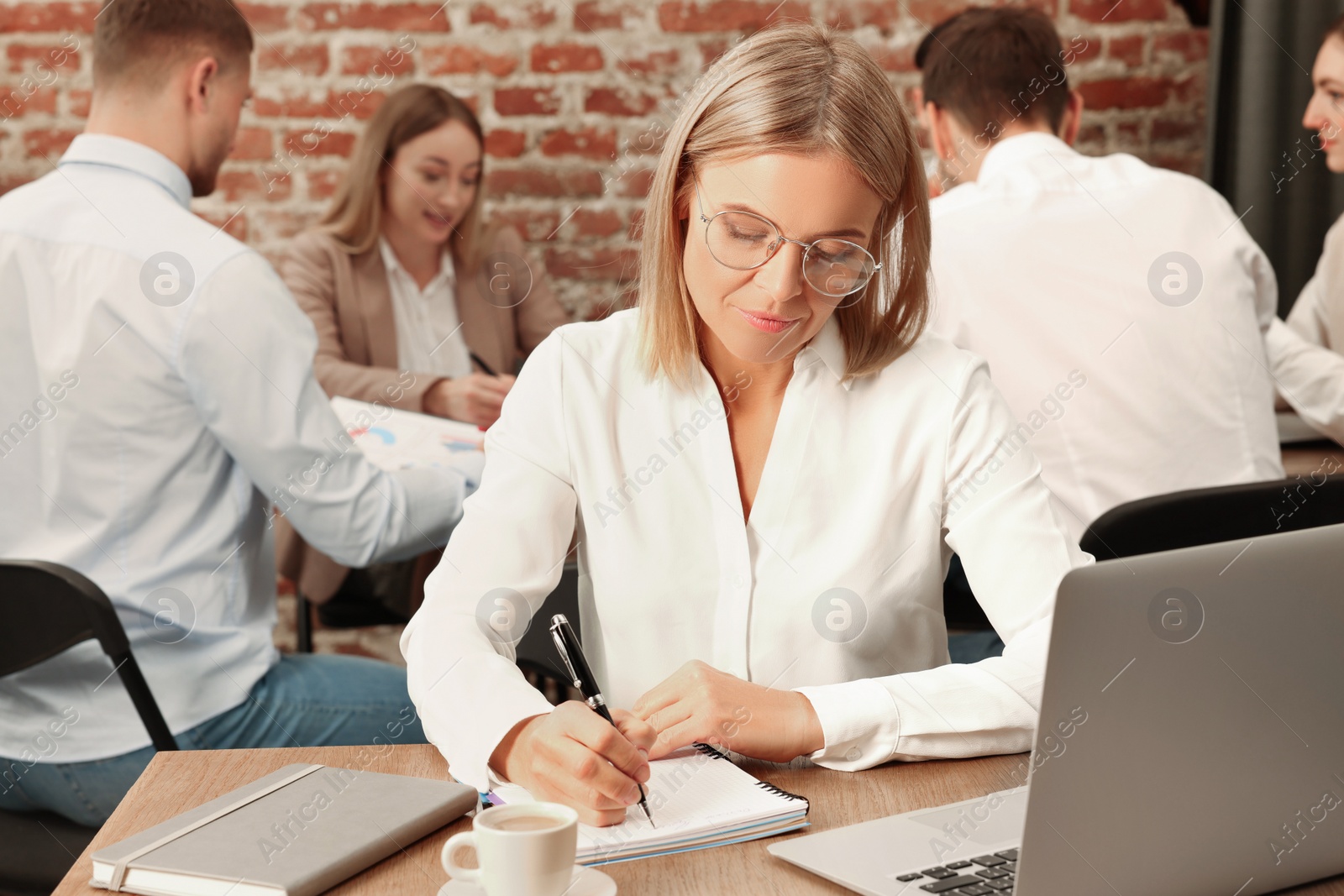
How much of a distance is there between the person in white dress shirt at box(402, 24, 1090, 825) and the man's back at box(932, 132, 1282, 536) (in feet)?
2.46

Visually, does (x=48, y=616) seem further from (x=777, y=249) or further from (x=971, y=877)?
(x=971, y=877)

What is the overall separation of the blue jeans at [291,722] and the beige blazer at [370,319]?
2.68ft

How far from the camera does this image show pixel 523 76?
321 cm

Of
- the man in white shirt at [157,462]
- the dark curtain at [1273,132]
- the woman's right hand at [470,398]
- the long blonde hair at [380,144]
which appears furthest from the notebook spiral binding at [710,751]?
the dark curtain at [1273,132]

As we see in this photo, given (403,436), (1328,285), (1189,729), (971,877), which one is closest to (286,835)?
(971,877)

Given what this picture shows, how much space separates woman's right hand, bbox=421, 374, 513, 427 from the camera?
2.61 m

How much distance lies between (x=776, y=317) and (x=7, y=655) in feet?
3.30

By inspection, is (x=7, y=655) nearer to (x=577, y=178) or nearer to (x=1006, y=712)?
(x=1006, y=712)

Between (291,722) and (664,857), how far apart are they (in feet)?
3.39

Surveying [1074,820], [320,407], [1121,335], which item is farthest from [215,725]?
[1121,335]

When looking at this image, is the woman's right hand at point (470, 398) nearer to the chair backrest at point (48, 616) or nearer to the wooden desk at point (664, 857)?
the chair backrest at point (48, 616)

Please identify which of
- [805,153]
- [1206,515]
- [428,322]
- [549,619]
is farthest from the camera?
[428,322]

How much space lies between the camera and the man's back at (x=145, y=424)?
1.64m

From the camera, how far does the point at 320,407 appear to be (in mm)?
1771
